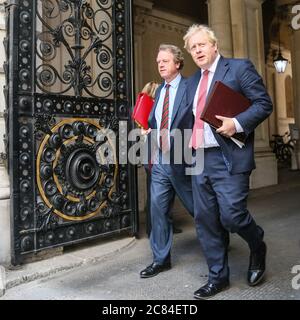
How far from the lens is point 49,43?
4227 mm

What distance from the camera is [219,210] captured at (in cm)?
306

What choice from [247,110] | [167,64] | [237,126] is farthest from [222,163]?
[167,64]

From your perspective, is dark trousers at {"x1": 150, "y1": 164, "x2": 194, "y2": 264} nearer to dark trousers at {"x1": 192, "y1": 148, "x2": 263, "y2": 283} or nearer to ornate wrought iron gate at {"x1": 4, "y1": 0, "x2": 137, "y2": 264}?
dark trousers at {"x1": 192, "y1": 148, "x2": 263, "y2": 283}

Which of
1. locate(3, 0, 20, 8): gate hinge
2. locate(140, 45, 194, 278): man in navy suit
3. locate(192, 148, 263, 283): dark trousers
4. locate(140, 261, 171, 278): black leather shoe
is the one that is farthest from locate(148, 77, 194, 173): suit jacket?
locate(3, 0, 20, 8): gate hinge

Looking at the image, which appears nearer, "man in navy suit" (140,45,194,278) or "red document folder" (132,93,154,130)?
"man in navy suit" (140,45,194,278)

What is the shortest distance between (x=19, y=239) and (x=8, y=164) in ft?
2.28

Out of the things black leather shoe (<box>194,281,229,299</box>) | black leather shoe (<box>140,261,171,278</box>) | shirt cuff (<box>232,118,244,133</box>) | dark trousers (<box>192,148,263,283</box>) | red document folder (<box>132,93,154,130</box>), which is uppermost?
red document folder (<box>132,93,154,130</box>)

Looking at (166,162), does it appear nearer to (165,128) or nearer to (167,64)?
(165,128)

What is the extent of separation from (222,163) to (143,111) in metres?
1.20

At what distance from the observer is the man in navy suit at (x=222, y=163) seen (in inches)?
115

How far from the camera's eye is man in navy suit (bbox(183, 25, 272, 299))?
2930 mm

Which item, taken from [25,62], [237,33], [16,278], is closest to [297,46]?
[237,33]

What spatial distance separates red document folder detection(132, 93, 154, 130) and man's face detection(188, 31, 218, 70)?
3.21ft
